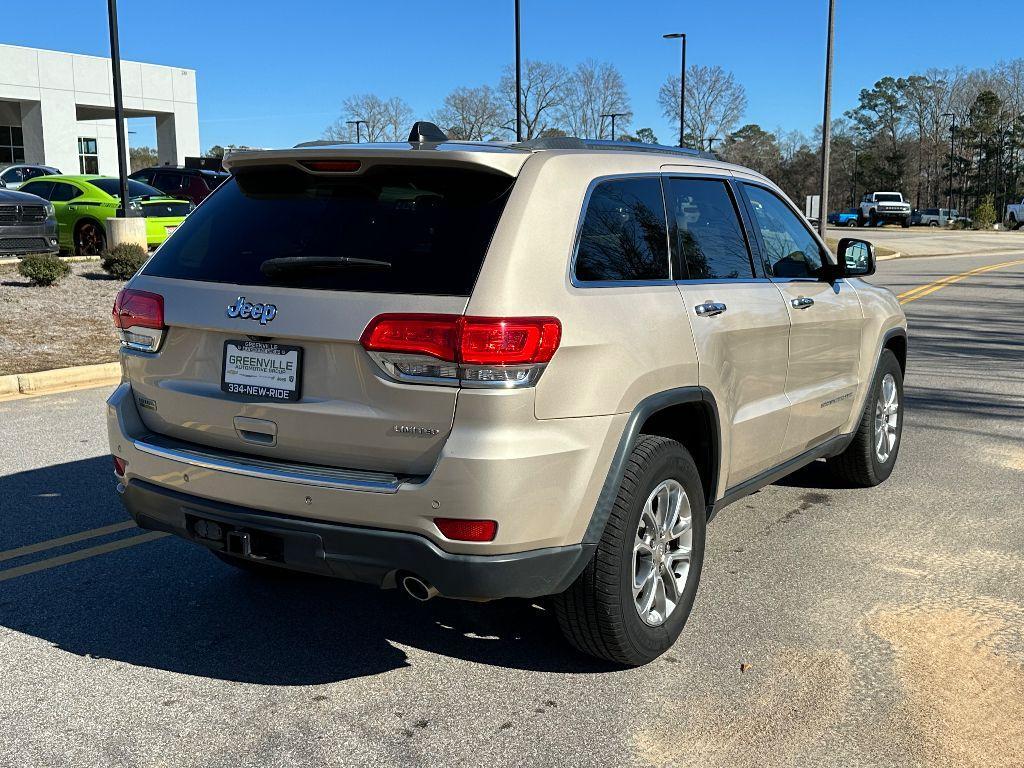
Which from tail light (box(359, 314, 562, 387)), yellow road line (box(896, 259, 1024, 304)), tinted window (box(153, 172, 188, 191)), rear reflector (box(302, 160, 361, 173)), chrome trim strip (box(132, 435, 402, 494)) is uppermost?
tinted window (box(153, 172, 188, 191))

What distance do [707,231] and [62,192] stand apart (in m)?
19.0

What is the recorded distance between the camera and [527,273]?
3268 millimetres

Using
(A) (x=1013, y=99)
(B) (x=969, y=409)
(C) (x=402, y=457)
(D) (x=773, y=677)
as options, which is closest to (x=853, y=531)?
(D) (x=773, y=677)

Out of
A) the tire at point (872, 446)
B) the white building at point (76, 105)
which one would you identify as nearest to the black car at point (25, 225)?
the tire at point (872, 446)

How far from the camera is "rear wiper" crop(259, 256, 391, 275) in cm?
336

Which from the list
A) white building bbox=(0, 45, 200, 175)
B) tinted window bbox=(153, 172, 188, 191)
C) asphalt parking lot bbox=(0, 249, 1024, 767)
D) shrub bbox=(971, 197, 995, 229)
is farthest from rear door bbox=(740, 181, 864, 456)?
shrub bbox=(971, 197, 995, 229)

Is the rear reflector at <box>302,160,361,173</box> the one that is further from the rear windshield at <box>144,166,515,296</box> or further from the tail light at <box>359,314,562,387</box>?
the tail light at <box>359,314,562,387</box>

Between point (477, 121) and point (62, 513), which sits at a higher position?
point (477, 121)

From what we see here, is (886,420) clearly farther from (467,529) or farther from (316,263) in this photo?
(316,263)

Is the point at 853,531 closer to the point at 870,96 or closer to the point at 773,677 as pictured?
the point at 773,677

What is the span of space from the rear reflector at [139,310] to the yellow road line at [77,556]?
111 cm

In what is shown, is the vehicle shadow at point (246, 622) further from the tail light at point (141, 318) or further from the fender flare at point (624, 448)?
the tail light at point (141, 318)

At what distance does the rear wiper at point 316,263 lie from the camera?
3361mm

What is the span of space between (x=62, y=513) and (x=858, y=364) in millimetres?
4409
